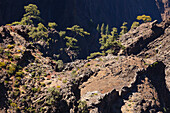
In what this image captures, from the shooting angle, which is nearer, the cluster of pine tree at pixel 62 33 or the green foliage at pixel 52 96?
the green foliage at pixel 52 96

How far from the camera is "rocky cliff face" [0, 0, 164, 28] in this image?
3029 inches

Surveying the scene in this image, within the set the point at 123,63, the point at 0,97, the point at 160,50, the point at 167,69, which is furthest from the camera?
the point at 160,50

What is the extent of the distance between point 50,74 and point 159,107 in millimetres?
32916

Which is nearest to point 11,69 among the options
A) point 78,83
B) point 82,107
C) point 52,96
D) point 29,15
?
point 52,96

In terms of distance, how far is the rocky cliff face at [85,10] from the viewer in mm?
76938

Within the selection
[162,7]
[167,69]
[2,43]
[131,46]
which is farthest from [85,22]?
[162,7]

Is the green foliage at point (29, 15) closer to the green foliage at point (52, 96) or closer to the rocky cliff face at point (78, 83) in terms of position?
the rocky cliff face at point (78, 83)

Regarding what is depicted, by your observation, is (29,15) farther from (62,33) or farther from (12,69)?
(12,69)

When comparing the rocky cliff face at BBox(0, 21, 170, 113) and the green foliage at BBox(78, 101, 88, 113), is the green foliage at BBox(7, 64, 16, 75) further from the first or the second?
the green foliage at BBox(78, 101, 88, 113)

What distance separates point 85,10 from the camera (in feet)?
344

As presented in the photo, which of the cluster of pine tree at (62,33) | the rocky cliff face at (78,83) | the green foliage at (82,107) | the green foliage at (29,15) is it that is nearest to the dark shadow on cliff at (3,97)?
the rocky cliff face at (78,83)

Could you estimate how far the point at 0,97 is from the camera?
2484cm

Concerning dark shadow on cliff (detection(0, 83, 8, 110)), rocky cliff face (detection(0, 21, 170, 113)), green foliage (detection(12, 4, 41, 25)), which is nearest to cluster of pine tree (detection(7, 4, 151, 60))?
green foliage (detection(12, 4, 41, 25))

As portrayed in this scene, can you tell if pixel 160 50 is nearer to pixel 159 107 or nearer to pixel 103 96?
pixel 159 107
